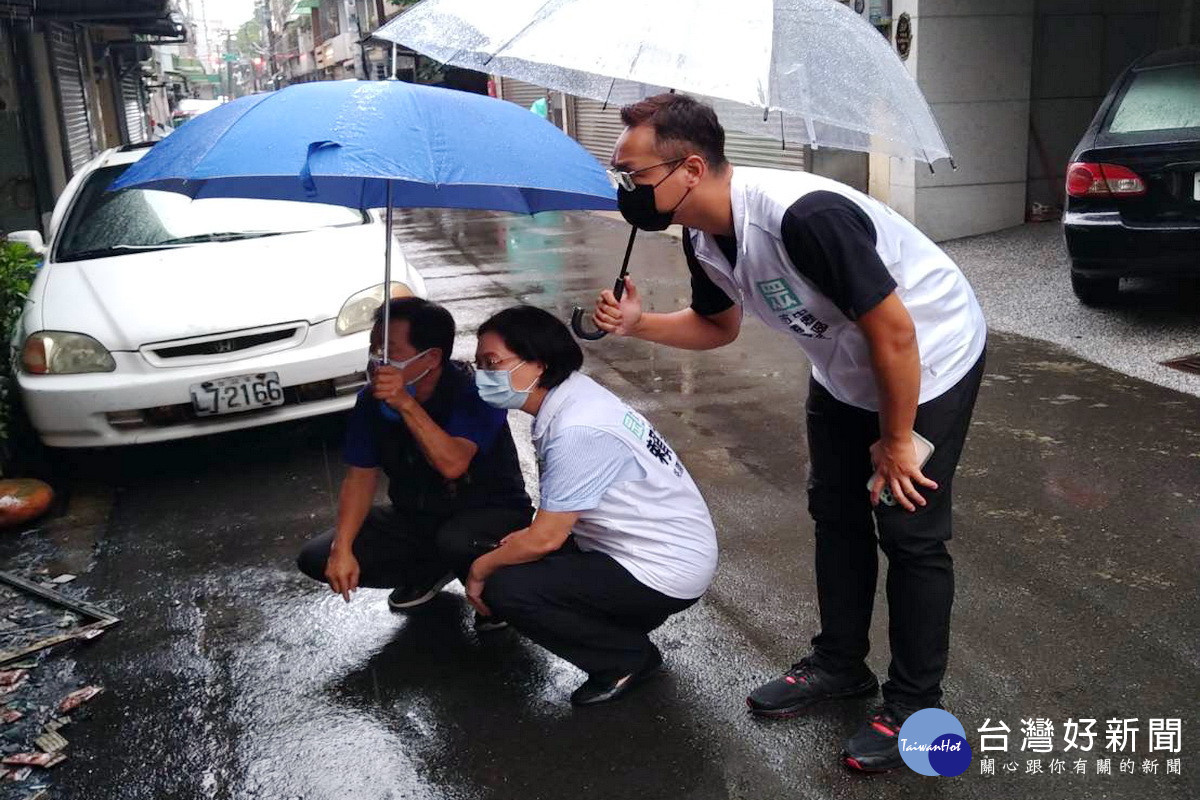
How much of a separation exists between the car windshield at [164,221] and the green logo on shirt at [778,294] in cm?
357

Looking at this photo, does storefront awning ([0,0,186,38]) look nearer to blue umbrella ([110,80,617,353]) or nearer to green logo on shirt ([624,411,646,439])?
blue umbrella ([110,80,617,353])

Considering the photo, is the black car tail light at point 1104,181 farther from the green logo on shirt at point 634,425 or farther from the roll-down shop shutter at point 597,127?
the roll-down shop shutter at point 597,127

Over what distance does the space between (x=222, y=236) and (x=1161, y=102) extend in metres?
5.55

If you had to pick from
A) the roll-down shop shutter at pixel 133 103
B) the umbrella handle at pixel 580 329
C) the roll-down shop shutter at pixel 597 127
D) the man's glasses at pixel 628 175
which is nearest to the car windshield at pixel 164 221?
the umbrella handle at pixel 580 329

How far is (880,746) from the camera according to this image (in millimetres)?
2650

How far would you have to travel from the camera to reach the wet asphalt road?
2.76 meters

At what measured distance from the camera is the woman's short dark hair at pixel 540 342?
9.20 feet

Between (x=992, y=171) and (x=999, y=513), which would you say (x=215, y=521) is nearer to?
(x=999, y=513)

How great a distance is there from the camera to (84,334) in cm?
470

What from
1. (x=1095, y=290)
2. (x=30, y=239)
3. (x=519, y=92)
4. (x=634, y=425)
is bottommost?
(x=1095, y=290)

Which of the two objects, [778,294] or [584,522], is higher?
[778,294]

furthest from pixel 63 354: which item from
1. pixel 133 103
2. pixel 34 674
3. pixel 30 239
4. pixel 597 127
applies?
pixel 133 103

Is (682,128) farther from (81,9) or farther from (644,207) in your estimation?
(81,9)

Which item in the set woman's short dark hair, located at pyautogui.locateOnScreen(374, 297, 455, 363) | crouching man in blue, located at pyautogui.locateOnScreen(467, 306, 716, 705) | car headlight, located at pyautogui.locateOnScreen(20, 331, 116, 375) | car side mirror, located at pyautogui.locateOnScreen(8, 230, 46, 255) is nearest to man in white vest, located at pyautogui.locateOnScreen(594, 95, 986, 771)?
crouching man in blue, located at pyautogui.locateOnScreen(467, 306, 716, 705)
